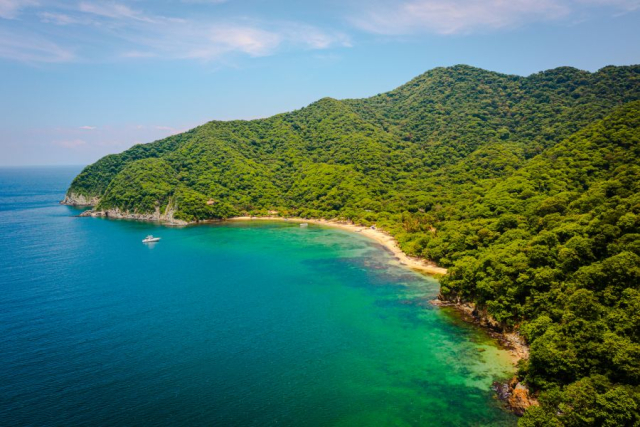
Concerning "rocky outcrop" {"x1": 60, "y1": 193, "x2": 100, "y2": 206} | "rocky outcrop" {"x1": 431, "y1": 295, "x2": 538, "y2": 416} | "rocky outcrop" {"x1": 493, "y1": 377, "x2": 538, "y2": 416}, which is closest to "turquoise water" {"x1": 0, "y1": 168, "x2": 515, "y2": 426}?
"rocky outcrop" {"x1": 493, "y1": 377, "x2": 538, "y2": 416}

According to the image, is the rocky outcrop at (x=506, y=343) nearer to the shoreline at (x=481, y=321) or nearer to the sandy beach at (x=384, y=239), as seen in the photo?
the shoreline at (x=481, y=321)

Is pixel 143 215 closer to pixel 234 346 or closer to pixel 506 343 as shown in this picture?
pixel 234 346

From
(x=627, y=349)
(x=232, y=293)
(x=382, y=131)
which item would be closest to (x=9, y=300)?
(x=232, y=293)

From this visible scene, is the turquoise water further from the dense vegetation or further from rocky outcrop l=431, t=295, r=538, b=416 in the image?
the dense vegetation

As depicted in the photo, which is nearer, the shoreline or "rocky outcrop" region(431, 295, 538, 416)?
"rocky outcrop" region(431, 295, 538, 416)

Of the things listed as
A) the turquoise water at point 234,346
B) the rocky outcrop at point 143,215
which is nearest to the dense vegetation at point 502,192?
the rocky outcrop at point 143,215

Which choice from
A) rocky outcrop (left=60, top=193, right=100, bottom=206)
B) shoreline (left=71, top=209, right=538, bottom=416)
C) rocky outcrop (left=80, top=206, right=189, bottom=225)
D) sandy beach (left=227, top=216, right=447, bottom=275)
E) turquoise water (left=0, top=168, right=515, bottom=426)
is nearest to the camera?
turquoise water (left=0, top=168, right=515, bottom=426)
